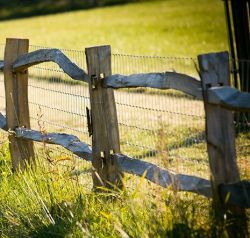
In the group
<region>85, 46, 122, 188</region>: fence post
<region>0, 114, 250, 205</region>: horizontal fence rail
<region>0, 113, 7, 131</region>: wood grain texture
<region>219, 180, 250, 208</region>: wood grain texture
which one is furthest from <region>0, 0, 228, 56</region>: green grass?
<region>219, 180, 250, 208</region>: wood grain texture

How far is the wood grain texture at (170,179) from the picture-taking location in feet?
17.6

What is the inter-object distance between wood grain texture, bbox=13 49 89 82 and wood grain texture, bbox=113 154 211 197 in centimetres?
95

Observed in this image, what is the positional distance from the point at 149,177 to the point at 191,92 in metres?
1.00

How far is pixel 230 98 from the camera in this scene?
4.95 metres

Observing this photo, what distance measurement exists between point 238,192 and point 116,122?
1947mm

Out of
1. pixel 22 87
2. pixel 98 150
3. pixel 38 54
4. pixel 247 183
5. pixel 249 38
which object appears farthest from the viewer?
pixel 249 38

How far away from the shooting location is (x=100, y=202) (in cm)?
618

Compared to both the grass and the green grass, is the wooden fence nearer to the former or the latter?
the grass

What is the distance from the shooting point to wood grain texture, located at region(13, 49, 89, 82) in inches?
273

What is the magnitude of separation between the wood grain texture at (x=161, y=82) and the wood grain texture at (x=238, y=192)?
655mm

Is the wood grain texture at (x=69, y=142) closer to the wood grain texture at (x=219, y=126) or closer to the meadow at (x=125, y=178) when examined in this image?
the meadow at (x=125, y=178)

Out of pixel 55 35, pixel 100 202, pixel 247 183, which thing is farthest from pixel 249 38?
pixel 55 35

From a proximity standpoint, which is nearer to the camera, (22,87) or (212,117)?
(212,117)

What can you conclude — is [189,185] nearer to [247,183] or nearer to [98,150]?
[247,183]
